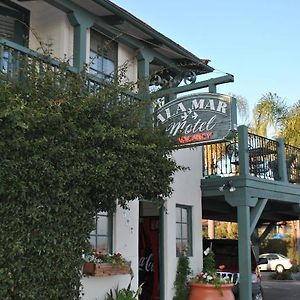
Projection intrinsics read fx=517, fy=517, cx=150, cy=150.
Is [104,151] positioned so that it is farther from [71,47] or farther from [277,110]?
[277,110]

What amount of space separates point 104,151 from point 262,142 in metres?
7.20

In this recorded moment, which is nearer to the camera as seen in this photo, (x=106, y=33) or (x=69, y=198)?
(x=69, y=198)

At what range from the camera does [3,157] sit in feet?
19.2

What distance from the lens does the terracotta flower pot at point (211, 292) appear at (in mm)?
10133

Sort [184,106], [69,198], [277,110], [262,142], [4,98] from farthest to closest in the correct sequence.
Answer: [277,110] → [262,142] → [184,106] → [69,198] → [4,98]

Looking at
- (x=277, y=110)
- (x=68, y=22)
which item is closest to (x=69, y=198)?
(x=68, y=22)

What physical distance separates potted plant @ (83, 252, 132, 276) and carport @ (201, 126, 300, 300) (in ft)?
11.0

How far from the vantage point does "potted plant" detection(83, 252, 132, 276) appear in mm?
8227

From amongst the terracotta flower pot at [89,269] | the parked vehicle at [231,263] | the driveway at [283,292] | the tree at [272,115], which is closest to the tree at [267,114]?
the tree at [272,115]

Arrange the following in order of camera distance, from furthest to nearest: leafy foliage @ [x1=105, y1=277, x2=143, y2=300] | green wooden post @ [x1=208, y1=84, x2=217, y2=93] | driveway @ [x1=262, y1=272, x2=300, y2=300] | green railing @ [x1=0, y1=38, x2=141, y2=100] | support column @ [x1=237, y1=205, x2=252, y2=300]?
driveway @ [x1=262, y1=272, x2=300, y2=300], support column @ [x1=237, y1=205, x2=252, y2=300], green wooden post @ [x1=208, y1=84, x2=217, y2=93], leafy foliage @ [x1=105, y1=277, x2=143, y2=300], green railing @ [x1=0, y1=38, x2=141, y2=100]

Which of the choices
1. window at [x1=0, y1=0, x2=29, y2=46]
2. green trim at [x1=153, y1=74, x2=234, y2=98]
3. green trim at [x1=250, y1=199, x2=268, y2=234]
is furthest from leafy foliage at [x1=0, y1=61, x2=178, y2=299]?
green trim at [x1=250, y1=199, x2=268, y2=234]

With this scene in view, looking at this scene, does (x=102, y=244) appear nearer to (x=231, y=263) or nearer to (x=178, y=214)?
(x=178, y=214)

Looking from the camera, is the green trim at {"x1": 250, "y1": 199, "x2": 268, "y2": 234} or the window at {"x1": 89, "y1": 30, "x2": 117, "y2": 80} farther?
the green trim at {"x1": 250, "y1": 199, "x2": 268, "y2": 234}

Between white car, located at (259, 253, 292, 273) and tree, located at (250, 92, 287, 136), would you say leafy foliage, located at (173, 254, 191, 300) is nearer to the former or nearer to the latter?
tree, located at (250, 92, 287, 136)
